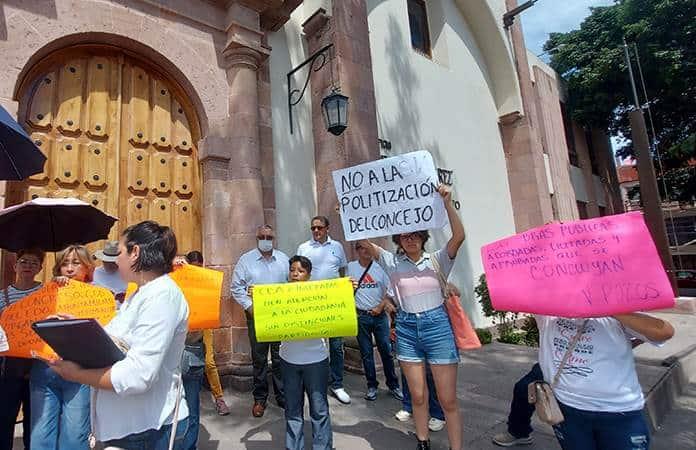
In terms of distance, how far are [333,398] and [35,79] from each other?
485cm

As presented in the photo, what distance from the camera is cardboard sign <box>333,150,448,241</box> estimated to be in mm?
2852

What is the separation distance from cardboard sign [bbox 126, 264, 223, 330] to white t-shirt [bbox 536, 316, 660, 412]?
2155 mm

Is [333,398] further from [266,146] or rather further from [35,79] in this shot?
[35,79]

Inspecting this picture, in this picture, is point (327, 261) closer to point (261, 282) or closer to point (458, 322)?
point (261, 282)

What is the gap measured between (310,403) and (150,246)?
175 centimetres

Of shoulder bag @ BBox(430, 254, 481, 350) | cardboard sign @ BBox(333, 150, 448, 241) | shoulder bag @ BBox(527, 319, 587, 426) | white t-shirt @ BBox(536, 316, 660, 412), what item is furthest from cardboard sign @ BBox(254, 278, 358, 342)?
white t-shirt @ BBox(536, 316, 660, 412)

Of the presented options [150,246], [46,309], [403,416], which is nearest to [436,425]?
[403,416]

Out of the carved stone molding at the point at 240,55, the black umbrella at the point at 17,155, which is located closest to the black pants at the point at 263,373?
the black umbrella at the point at 17,155

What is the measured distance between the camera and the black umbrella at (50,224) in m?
2.73

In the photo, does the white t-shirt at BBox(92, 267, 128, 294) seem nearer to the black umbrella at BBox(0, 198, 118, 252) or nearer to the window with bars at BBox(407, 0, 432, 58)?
the black umbrella at BBox(0, 198, 118, 252)

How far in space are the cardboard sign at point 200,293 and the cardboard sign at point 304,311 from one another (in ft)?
1.06

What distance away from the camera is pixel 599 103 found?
16.2 meters

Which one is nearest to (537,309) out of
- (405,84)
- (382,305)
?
(382,305)

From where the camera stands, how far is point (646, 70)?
1641 cm
